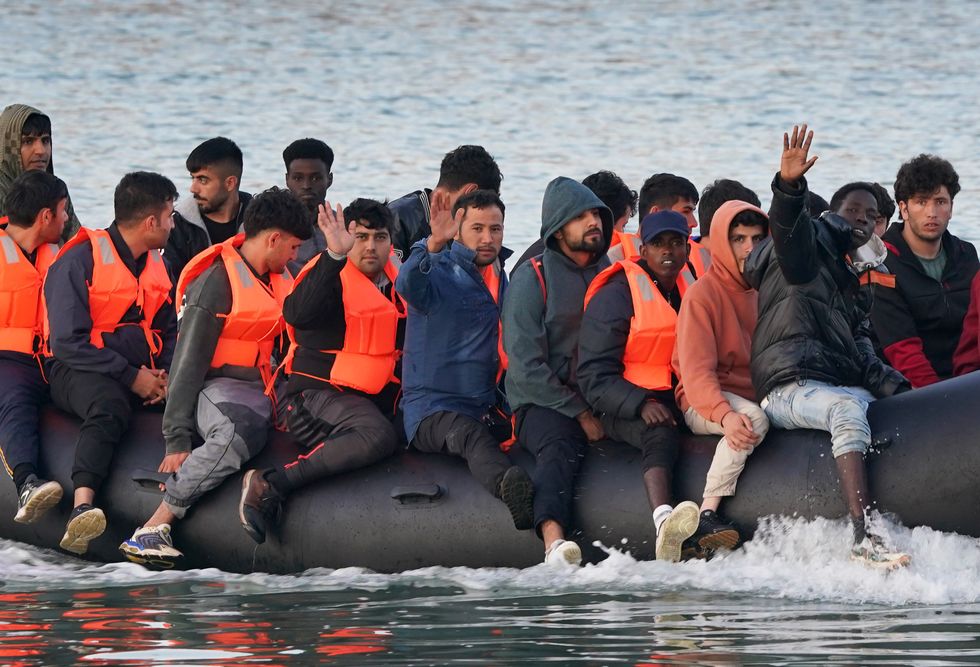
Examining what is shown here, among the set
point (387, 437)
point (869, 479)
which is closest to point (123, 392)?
point (387, 437)

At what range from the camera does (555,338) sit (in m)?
8.23

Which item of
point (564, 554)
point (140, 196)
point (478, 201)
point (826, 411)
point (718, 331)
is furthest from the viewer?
point (140, 196)

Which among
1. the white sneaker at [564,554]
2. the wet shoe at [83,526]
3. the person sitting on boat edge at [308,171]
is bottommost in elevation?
the white sneaker at [564,554]

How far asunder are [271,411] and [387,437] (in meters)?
0.62

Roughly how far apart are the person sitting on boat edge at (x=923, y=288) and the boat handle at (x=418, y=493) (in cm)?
244

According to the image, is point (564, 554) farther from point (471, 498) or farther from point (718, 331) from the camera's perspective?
point (718, 331)

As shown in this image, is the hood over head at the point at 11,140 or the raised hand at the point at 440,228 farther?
the hood over head at the point at 11,140

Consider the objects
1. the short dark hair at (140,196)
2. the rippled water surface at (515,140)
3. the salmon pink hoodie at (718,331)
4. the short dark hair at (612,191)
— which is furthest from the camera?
the short dark hair at (612,191)

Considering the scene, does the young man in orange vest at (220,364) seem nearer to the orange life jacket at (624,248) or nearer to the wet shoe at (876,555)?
the orange life jacket at (624,248)

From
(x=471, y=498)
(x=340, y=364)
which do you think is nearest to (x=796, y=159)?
(x=471, y=498)

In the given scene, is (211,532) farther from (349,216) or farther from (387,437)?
(349,216)

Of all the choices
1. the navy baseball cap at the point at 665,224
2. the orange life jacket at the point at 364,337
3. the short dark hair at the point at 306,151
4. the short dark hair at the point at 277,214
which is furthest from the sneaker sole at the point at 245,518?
the short dark hair at the point at 306,151

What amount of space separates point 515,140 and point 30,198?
48.7 ft

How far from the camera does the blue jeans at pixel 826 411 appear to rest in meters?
7.48
